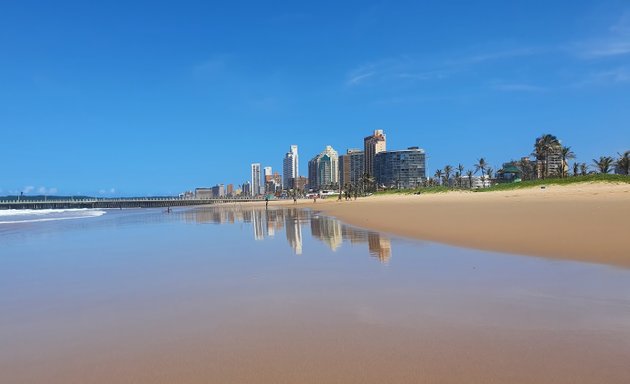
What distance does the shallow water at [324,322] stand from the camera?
384cm

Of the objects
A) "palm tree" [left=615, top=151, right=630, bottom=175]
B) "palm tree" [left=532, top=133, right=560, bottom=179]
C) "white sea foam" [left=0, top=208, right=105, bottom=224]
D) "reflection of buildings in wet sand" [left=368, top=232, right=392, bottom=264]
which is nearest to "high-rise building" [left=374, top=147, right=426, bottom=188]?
"palm tree" [left=532, top=133, right=560, bottom=179]

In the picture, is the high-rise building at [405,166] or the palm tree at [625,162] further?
the high-rise building at [405,166]

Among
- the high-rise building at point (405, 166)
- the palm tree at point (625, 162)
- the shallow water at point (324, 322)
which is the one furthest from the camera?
the high-rise building at point (405, 166)

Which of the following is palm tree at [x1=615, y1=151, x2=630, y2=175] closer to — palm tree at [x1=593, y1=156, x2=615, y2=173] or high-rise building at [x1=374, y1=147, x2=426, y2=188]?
palm tree at [x1=593, y1=156, x2=615, y2=173]

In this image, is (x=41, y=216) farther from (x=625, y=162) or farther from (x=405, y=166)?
(x=405, y=166)

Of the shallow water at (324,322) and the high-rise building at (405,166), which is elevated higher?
the high-rise building at (405,166)

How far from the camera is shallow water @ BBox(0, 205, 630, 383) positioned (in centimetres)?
384

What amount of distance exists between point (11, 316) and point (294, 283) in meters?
4.38

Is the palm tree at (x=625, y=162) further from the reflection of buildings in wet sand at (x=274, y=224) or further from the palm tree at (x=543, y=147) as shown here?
the reflection of buildings in wet sand at (x=274, y=224)

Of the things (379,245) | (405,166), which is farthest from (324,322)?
(405,166)

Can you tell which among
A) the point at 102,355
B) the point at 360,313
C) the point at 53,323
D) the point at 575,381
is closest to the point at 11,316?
the point at 53,323

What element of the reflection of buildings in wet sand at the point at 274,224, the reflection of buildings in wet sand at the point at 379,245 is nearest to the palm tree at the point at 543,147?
the reflection of buildings in wet sand at the point at 274,224

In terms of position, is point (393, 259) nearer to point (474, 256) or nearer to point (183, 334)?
point (474, 256)

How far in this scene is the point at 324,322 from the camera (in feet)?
17.5
